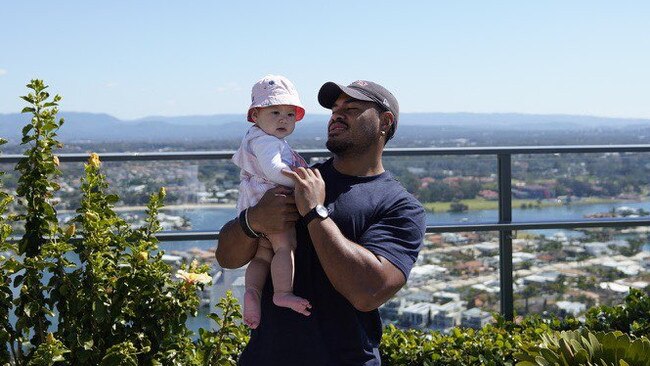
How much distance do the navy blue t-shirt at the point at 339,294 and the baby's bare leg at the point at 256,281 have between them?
0.12 feet

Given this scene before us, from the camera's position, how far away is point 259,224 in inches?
129

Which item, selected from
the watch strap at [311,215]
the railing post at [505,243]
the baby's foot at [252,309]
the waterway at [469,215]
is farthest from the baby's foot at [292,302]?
the railing post at [505,243]

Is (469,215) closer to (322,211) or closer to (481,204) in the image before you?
(481,204)

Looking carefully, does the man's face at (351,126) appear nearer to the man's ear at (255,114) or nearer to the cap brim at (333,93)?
the cap brim at (333,93)

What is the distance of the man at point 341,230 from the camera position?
314cm

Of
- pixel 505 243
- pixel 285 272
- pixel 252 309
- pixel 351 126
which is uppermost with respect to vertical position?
pixel 351 126

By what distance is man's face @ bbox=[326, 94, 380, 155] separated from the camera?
3293 mm

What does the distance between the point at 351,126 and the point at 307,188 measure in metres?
0.29

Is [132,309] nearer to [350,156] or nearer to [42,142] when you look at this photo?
[42,142]

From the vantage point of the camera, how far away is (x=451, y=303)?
6516mm

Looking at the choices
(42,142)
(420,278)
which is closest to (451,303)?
(420,278)

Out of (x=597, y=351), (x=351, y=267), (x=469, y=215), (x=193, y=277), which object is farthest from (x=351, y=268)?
(x=469, y=215)

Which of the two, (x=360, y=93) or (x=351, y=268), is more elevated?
(x=360, y=93)

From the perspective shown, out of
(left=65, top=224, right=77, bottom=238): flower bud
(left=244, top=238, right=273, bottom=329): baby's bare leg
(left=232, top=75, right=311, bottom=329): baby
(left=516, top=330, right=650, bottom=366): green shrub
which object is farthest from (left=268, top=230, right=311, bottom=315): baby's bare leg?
(left=65, top=224, right=77, bottom=238): flower bud
